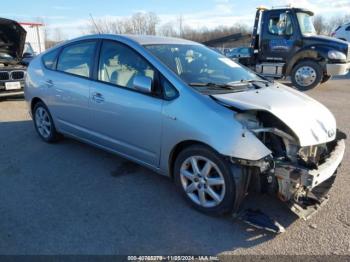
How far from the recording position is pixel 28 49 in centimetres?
1110

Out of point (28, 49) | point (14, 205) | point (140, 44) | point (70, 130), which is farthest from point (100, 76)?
point (28, 49)

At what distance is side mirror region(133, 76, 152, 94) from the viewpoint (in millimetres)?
3352

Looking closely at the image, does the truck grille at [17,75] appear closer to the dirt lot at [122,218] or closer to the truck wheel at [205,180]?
the dirt lot at [122,218]

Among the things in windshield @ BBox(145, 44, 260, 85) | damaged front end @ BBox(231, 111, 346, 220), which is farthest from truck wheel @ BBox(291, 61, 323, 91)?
damaged front end @ BBox(231, 111, 346, 220)

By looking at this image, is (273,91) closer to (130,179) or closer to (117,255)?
(130,179)

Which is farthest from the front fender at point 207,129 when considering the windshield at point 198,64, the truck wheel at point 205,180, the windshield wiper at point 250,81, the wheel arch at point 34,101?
the wheel arch at point 34,101

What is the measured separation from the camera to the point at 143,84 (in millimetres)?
3377

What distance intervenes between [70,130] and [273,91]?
2782mm

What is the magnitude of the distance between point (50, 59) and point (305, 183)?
4.00m

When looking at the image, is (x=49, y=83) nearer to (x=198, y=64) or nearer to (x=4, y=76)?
(x=198, y=64)

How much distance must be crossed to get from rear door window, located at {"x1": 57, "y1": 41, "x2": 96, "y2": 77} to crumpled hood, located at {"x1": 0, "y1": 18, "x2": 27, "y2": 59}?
5.05 metres

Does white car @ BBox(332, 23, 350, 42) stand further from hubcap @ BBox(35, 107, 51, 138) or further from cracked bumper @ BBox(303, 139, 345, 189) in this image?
hubcap @ BBox(35, 107, 51, 138)

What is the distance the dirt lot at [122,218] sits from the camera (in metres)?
2.75

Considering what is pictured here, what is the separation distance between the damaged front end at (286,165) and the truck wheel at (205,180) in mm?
200
